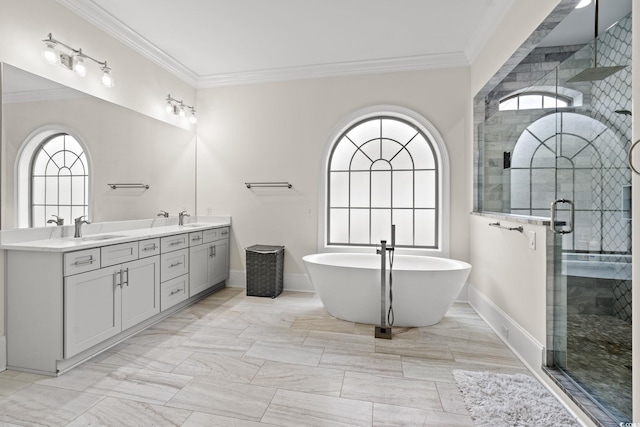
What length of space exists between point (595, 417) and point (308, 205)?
311 centimetres

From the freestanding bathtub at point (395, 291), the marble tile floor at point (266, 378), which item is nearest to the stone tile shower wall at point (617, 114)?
the marble tile floor at point (266, 378)

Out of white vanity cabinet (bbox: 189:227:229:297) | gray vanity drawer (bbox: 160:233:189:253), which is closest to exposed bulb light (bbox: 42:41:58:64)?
gray vanity drawer (bbox: 160:233:189:253)

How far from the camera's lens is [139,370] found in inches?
85.1

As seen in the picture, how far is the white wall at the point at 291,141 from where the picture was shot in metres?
3.71

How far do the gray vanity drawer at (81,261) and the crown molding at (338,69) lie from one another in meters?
2.79

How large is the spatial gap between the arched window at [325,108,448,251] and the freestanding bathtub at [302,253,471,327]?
0.93m

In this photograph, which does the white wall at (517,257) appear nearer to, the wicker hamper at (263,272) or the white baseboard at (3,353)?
the wicker hamper at (263,272)

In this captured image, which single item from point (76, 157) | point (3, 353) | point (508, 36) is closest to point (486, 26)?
point (508, 36)

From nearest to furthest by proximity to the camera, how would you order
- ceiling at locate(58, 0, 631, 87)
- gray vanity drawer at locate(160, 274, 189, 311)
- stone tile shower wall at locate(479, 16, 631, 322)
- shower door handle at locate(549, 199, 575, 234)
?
1. stone tile shower wall at locate(479, 16, 631, 322)
2. shower door handle at locate(549, 199, 575, 234)
3. ceiling at locate(58, 0, 631, 87)
4. gray vanity drawer at locate(160, 274, 189, 311)

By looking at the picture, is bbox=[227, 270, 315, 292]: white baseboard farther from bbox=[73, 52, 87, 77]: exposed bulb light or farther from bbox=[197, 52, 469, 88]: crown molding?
bbox=[73, 52, 87, 77]: exposed bulb light

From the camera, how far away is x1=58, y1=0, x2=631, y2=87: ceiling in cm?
274

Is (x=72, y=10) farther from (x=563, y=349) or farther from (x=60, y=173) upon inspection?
(x=563, y=349)

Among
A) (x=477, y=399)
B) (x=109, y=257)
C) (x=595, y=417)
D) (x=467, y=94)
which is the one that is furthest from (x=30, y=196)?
(x=467, y=94)

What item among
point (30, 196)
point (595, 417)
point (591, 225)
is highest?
point (30, 196)
